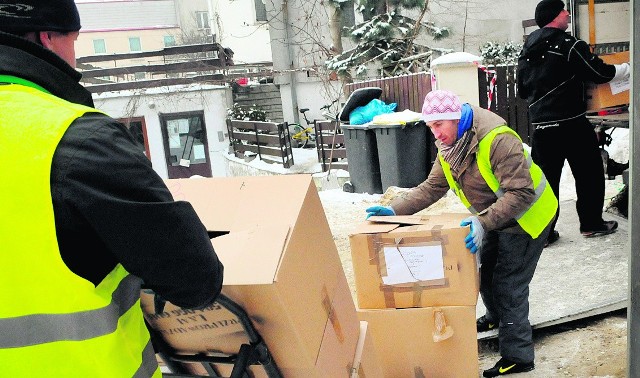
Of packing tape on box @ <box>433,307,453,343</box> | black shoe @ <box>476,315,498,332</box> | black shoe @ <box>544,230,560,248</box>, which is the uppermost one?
packing tape on box @ <box>433,307,453,343</box>

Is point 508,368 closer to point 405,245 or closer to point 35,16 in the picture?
point 405,245

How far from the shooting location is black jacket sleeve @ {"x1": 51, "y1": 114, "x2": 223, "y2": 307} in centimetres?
109

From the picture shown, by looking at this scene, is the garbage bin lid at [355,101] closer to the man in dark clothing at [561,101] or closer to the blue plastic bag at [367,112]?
the blue plastic bag at [367,112]

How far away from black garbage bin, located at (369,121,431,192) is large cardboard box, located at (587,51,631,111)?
12.1 feet

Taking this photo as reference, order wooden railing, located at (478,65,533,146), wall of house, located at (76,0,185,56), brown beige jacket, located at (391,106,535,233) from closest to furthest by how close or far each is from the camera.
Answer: brown beige jacket, located at (391,106,535,233), wooden railing, located at (478,65,533,146), wall of house, located at (76,0,185,56)

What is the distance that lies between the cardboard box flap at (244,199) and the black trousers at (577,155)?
3087 mm

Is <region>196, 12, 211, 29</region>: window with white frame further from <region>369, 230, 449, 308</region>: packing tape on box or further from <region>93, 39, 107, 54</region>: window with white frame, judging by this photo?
<region>369, 230, 449, 308</region>: packing tape on box

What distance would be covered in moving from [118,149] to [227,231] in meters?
0.64

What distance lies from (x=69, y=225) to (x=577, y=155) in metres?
4.08

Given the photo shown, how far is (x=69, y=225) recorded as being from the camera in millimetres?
1109

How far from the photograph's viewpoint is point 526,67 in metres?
4.62

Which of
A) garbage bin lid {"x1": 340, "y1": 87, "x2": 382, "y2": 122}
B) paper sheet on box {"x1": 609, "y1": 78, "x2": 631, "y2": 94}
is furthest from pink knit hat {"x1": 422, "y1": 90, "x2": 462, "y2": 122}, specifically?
garbage bin lid {"x1": 340, "y1": 87, "x2": 382, "y2": 122}

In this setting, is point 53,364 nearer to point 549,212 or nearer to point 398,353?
point 398,353

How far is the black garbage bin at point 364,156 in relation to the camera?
8.58 meters
